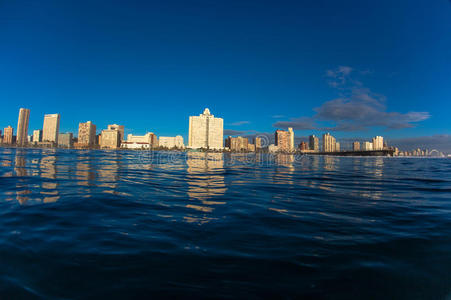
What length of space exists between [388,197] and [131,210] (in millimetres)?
10191

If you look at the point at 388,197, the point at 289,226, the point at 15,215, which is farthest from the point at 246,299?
the point at 388,197

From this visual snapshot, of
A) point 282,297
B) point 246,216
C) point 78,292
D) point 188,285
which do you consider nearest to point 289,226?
point 246,216

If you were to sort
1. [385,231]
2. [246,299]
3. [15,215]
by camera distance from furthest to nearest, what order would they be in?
[15,215], [385,231], [246,299]

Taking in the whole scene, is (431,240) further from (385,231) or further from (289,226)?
(289,226)

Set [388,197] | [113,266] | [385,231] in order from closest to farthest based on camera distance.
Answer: [113,266] < [385,231] < [388,197]

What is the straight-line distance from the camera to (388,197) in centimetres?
904

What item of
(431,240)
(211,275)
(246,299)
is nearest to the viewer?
(246,299)

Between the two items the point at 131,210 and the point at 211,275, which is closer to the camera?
the point at 211,275

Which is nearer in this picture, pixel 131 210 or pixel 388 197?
pixel 131 210

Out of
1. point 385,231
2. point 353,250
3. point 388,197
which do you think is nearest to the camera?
point 353,250

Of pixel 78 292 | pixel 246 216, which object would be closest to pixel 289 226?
pixel 246 216

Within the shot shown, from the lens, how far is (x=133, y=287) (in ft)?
9.24

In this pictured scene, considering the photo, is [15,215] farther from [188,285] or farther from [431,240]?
[431,240]

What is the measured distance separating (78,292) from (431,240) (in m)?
6.53
